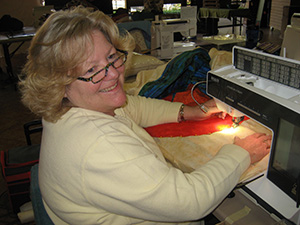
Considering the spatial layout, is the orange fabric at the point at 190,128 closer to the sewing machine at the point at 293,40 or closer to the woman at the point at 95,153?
the woman at the point at 95,153

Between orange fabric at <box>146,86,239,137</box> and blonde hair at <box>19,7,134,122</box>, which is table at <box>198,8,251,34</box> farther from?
blonde hair at <box>19,7,134,122</box>

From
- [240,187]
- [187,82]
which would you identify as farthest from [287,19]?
[240,187]

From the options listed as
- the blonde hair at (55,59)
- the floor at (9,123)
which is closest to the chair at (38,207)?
the blonde hair at (55,59)

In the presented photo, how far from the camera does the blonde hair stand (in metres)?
0.87

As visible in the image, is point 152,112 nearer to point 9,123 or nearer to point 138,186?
point 138,186

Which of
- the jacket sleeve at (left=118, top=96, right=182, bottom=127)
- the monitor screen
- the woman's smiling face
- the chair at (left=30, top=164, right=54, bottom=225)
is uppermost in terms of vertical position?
the woman's smiling face

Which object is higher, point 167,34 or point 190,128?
point 167,34

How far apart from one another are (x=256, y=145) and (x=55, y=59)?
80 cm

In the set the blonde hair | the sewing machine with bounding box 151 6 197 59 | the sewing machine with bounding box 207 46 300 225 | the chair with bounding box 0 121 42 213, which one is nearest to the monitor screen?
the sewing machine with bounding box 207 46 300 225

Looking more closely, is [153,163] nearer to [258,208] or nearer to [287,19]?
[258,208]

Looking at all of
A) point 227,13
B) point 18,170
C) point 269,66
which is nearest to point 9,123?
point 18,170

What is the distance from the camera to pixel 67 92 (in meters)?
0.97

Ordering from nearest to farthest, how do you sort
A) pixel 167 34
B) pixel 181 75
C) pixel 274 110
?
pixel 274 110 → pixel 181 75 → pixel 167 34

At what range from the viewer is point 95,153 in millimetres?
788
